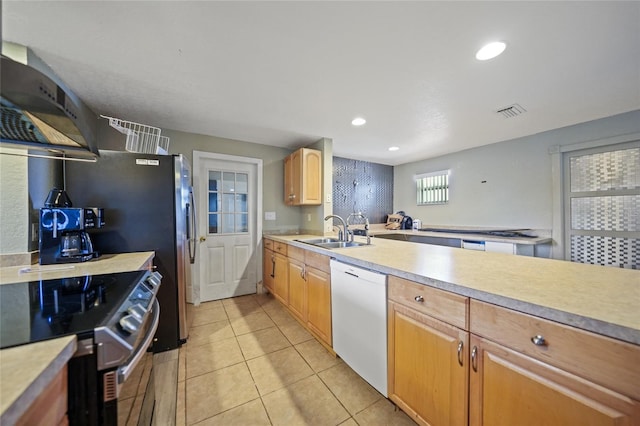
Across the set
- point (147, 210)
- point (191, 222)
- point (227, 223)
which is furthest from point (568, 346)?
point (227, 223)

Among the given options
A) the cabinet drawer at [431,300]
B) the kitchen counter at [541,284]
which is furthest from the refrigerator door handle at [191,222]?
the cabinet drawer at [431,300]

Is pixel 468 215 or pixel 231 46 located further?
pixel 468 215

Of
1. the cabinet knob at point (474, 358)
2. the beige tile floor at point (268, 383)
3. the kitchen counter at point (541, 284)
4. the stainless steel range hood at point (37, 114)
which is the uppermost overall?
the stainless steel range hood at point (37, 114)

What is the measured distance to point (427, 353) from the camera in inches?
44.6

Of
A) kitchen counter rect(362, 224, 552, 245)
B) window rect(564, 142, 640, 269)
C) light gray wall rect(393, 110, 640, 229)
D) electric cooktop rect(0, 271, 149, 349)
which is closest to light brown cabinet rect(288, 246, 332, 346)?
electric cooktop rect(0, 271, 149, 349)

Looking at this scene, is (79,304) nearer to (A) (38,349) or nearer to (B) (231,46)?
(A) (38,349)

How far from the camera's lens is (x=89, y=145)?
1227 millimetres

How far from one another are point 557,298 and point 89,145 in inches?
88.6

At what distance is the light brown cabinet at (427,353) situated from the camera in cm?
101

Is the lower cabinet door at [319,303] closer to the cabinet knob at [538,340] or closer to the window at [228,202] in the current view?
the cabinet knob at [538,340]

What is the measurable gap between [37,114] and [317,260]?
5.89 feet

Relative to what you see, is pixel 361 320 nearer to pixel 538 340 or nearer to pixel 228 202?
pixel 538 340

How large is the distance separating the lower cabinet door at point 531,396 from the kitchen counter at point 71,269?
6.03ft

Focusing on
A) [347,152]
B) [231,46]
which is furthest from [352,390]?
[347,152]
